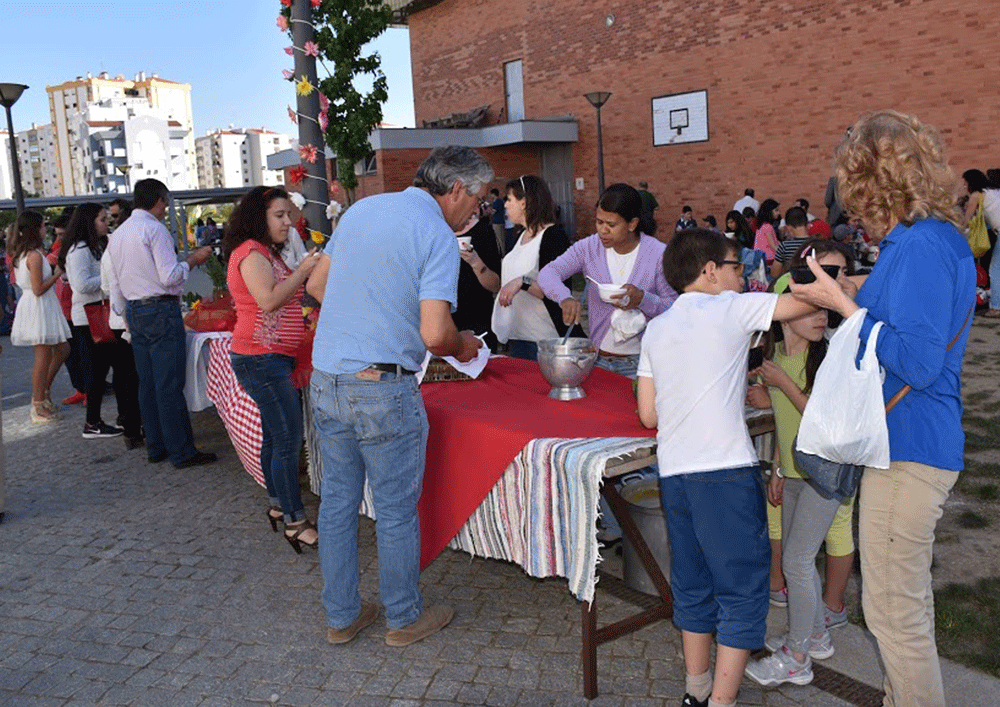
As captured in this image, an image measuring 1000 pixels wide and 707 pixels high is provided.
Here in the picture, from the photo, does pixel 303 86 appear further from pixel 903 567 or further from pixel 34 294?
pixel 903 567

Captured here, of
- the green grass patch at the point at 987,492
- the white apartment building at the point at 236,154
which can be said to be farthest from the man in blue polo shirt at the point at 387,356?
the white apartment building at the point at 236,154

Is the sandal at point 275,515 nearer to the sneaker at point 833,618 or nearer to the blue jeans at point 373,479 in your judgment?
the blue jeans at point 373,479

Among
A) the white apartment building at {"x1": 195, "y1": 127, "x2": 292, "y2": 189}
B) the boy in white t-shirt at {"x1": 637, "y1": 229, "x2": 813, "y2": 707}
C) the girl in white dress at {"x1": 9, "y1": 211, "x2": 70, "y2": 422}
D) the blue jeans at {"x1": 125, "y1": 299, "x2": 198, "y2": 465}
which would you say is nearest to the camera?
the boy in white t-shirt at {"x1": 637, "y1": 229, "x2": 813, "y2": 707}

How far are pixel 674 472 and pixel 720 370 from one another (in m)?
0.33

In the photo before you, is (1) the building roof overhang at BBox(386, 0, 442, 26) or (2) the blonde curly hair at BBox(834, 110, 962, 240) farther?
(1) the building roof overhang at BBox(386, 0, 442, 26)

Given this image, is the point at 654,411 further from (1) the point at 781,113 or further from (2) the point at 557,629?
(1) the point at 781,113

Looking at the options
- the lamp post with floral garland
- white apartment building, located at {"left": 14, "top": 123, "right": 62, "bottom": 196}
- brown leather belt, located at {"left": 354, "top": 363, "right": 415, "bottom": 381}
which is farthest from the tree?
white apartment building, located at {"left": 14, "top": 123, "right": 62, "bottom": 196}

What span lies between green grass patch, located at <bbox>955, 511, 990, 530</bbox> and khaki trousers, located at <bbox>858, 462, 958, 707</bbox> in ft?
7.43

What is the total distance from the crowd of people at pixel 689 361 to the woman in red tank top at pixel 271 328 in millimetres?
12

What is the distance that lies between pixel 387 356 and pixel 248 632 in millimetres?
1382

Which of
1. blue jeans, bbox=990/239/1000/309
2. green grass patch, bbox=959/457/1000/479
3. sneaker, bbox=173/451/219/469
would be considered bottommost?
green grass patch, bbox=959/457/1000/479

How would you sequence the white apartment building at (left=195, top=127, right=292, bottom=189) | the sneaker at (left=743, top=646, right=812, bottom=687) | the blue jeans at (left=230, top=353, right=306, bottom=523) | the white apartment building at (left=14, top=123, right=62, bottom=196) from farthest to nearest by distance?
the white apartment building at (left=14, top=123, right=62, bottom=196) < the white apartment building at (left=195, top=127, right=292, bottom=189) < the blue jeans at (left=230, top=353, right=306, bottom=523) < the sneaker at (left=743, top=646, right=812, bottom=687)

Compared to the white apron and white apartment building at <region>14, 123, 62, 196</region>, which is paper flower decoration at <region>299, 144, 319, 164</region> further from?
white apartment building at <region>14, 123, 62, 196</region>

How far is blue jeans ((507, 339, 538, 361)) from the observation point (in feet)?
15.8
